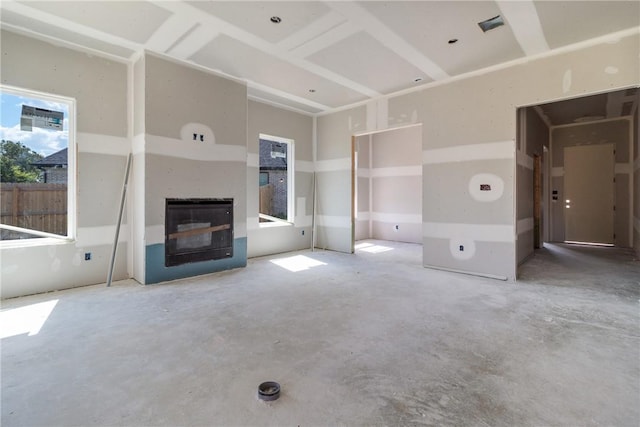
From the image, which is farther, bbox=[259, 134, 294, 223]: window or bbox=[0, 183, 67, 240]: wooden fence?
bbox=[259, 134, 294, 223]: window

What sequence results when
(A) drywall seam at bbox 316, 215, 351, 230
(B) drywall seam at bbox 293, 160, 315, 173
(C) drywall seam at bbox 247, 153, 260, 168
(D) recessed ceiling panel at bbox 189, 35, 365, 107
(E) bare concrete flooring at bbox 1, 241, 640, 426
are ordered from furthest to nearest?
1. (B) drywall seam at bbox 293, 160, 315, 173
2. (A) drywall seam at bbox 316, 215, 351, 230
3. (C) drywall seam at bbox 247, 153, 260, 168
4. (D) recessed ceiling panel at bbox 189, 35, 365, 107
5. (E) bare concrete flooring at bbox 1, 241, 640, 426

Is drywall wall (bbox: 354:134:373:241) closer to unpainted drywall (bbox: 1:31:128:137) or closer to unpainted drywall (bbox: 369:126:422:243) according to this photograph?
unpainted drywall (bbox: 369:126:422:243)

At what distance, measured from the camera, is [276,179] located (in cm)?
693

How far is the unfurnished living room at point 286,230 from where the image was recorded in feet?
6.20

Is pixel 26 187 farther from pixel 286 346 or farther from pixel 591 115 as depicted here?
pixel 591 115

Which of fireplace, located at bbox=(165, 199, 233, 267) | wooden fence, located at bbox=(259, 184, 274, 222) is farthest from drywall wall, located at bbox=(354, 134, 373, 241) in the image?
fireplace, located at bbox=(165, 199, 233, 267)

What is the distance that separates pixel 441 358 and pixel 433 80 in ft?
13.8

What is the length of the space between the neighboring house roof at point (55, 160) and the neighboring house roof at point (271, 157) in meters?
3.20

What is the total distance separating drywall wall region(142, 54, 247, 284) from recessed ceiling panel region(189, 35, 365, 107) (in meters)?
0.36

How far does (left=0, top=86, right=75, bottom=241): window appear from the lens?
11.8 feet

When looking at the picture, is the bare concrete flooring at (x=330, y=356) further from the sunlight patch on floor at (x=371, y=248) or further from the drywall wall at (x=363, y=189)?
the drywall wall at (x=363, y=189)

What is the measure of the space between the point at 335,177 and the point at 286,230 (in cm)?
154

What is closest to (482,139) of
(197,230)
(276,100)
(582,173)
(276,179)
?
(276,100)

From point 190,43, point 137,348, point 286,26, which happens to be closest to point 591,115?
point 286,26
